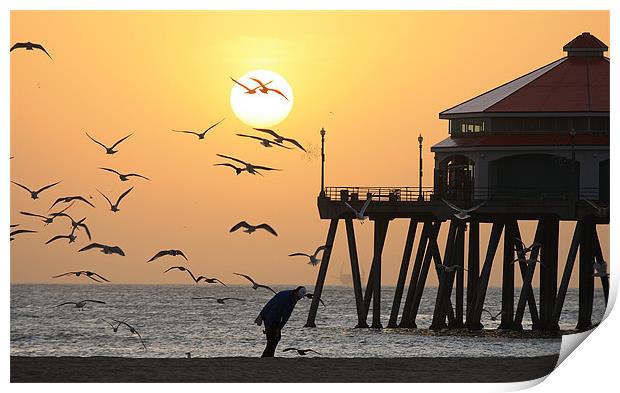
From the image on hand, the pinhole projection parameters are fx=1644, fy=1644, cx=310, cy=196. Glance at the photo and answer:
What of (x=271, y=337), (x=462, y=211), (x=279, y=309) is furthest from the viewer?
(x=462, y=211)

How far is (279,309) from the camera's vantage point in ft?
96.7

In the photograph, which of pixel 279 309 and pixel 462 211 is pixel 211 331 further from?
pixel 279 309

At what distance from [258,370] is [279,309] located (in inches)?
66.2

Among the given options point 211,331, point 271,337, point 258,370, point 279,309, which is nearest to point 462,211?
point 271,337

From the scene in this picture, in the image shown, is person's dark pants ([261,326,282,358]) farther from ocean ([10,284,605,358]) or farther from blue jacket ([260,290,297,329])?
ocean ([10,284,605,358])

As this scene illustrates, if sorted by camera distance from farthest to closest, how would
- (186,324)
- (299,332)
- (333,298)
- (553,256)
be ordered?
(333,298) < (186,324) < (299,332) < (553,256)

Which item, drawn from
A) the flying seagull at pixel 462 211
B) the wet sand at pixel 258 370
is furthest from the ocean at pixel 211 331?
the wet sand at pixel 258 370

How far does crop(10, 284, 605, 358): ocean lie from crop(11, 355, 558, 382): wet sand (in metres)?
15.6

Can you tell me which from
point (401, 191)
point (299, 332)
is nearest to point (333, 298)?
point (299, 332)

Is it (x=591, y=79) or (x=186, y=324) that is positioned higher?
(x=591, y=79)

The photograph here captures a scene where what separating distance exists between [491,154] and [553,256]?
281 inches
